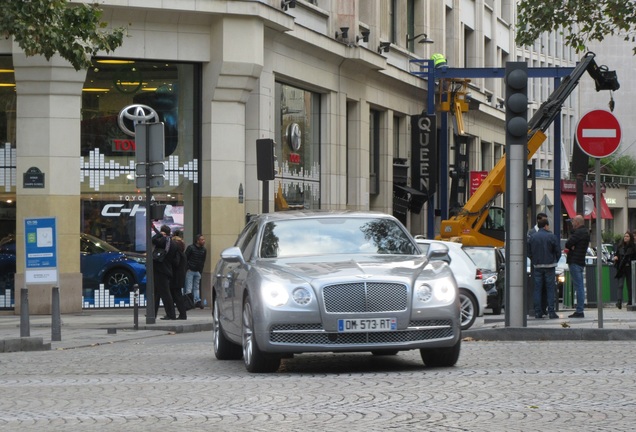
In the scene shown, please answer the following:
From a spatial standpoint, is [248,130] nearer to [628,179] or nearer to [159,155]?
[159,155]

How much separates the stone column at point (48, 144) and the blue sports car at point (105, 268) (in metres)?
0.68

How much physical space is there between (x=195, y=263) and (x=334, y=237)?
47.9 ft

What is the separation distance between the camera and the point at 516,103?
18.0m

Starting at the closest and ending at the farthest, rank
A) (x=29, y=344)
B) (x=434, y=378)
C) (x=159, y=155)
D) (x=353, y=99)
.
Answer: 1. (x=434, y=378)
2. (x=29, y=344)
3. (x=159, y=155)
4. (x=353, y=99)

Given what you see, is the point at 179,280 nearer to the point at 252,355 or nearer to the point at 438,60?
the point at 252,355

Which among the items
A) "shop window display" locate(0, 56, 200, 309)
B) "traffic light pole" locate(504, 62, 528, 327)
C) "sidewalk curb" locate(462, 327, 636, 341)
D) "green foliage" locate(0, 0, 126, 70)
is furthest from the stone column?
"sidewalk curb" locate(462, 327, 636, 341)

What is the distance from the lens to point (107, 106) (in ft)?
96.6

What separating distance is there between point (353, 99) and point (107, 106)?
10.6 meters

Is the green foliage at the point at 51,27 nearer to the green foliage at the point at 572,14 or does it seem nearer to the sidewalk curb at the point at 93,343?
the sidewalk curb at the point at 93,343

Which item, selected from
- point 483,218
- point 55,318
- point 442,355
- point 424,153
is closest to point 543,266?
point 55,318

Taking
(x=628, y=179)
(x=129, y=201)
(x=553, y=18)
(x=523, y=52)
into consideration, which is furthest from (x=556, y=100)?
(x=628, y=179)

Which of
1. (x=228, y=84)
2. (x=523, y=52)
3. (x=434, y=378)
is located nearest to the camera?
(x=434, y=378)

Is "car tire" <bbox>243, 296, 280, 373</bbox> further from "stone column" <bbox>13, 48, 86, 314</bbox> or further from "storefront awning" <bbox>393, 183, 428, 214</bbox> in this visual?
"storefront awning" <bbox>393, 183, 428, 214</bbox>

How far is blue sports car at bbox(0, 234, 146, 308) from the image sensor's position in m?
Answer: 29.0
